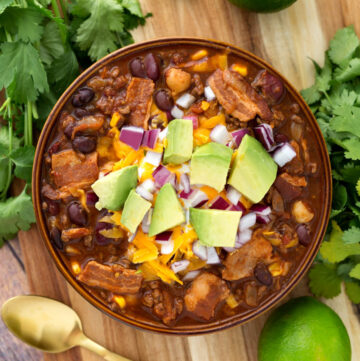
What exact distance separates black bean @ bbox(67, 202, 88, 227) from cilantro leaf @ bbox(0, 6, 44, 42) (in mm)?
974

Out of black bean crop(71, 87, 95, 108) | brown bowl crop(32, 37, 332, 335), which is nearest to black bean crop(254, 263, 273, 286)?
brown bowl crop(32, 37, 332, 335)

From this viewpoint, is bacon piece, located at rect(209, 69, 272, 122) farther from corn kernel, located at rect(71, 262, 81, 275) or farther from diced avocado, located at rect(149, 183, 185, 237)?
corn kernel, located at rect(71, 262, 81, 275)

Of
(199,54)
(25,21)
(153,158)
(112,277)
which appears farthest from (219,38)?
(112,277)

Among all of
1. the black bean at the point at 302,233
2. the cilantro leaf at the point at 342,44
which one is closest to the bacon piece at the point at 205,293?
the black bean at the point at 302,233

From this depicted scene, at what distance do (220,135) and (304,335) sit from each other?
1.32 m

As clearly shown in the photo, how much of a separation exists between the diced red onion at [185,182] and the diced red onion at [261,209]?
39cm

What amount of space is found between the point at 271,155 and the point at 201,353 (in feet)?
4.82

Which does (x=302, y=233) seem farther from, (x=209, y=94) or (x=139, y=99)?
(x=139, y=99)

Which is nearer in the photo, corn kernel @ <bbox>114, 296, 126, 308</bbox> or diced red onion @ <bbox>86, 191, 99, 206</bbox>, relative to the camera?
diced red onion @ <bbox>86, 191, 99, 206</bbox>

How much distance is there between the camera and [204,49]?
2.79m

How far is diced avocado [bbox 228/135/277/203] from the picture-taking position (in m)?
2.61

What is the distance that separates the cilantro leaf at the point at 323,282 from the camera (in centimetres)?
328

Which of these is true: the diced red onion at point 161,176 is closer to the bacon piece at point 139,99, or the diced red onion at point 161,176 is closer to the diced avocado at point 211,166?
the diced avocado at point 211,166

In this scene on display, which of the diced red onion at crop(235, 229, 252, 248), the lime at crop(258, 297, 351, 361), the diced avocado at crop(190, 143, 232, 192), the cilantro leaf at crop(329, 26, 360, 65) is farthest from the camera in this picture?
the cilantro leaf at crop(329, 26, 360, 65)
